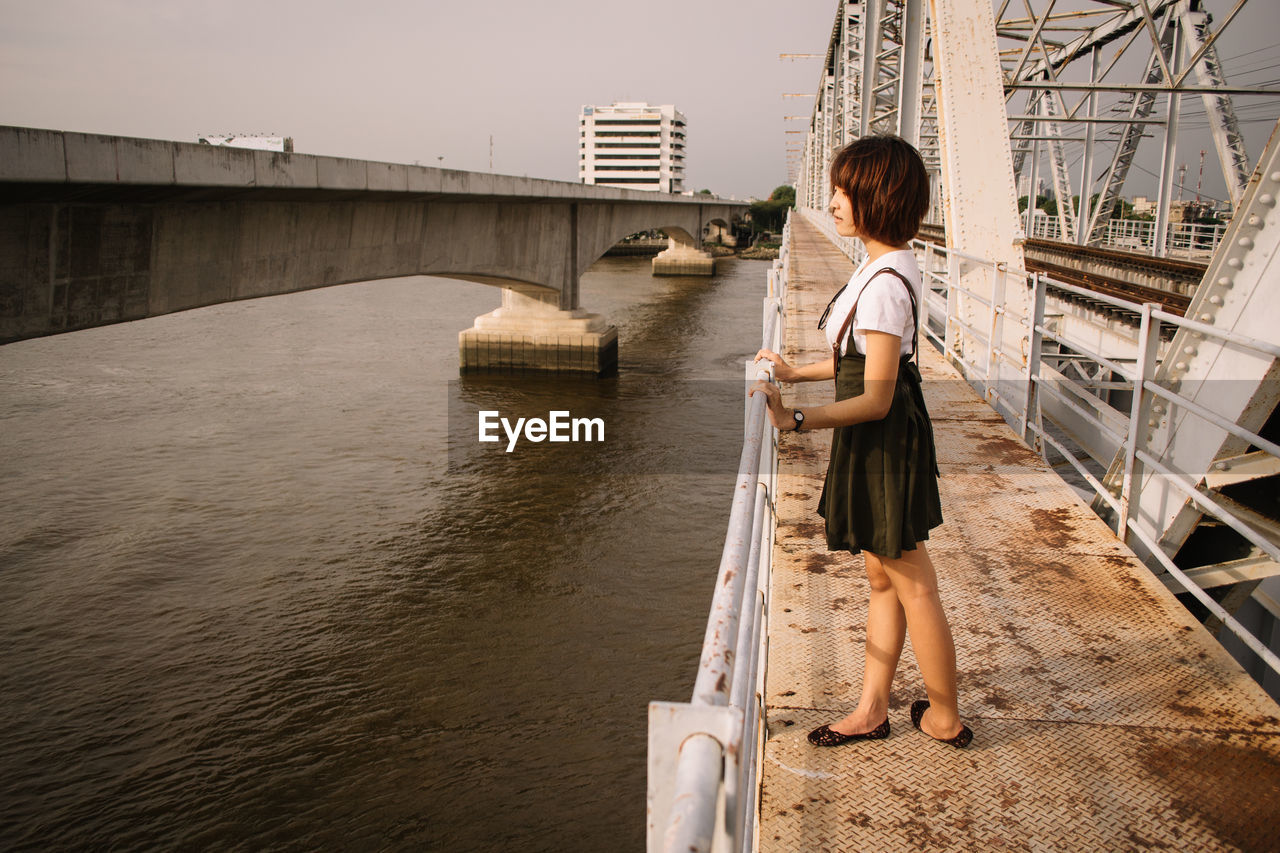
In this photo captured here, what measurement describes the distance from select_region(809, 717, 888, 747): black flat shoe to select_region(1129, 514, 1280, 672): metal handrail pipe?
128cm

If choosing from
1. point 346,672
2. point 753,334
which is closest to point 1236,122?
point 753,334

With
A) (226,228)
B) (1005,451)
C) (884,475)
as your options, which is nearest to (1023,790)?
(884,475)

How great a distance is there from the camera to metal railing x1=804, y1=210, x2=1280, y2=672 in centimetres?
356

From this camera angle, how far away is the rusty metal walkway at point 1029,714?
243cm

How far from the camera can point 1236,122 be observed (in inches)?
663

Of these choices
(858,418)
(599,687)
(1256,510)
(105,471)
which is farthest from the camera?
(105,471)

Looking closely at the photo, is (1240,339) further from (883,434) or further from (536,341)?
(536,341)

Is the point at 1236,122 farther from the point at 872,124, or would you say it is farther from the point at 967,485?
the point at 967,485

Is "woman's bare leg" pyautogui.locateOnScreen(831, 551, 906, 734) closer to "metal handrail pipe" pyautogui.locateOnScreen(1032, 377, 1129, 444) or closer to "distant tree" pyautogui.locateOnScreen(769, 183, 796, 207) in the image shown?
"metal handrail pipe" pyautogui.locateOnScreen(1032, 377, 1129, 444)

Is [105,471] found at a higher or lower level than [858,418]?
lower

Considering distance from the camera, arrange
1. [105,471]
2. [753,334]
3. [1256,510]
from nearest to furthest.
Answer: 1. [1256,510]
2. [105,471]
3. [753,334]

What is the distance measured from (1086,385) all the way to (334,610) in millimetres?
6778


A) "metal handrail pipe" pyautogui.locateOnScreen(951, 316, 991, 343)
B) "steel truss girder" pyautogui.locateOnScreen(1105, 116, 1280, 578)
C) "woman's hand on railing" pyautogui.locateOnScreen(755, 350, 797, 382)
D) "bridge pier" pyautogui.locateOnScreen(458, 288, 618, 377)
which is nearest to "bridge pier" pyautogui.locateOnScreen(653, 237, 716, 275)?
"bridge pier" pyautogui.locateOnScreen(458, 288, 618, 377)

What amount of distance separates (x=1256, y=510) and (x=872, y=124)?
23672 mm
